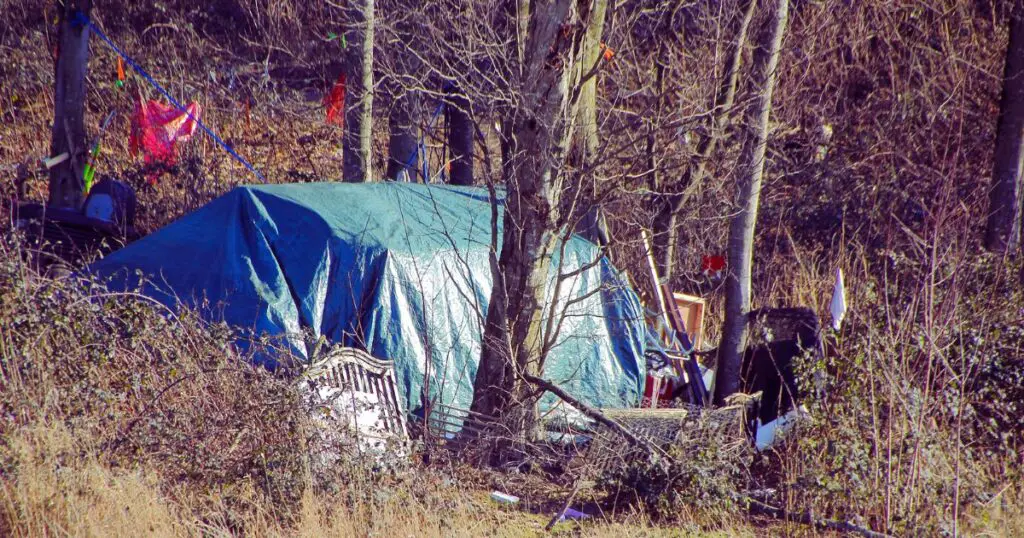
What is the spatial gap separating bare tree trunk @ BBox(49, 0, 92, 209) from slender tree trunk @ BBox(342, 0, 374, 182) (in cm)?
294

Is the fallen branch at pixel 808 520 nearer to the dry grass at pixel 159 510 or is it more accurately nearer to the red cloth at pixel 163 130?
the dry grass at pixel 159 510

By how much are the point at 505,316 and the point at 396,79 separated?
5.56 ft

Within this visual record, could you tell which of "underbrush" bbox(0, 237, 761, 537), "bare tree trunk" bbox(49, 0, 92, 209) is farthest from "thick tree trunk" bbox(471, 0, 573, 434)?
"bare tree trunk" bbox(49, 0, 92, 209)

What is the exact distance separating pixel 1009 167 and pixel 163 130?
1028cm

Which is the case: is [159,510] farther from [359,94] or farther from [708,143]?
[708,143]

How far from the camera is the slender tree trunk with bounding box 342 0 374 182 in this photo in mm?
9133

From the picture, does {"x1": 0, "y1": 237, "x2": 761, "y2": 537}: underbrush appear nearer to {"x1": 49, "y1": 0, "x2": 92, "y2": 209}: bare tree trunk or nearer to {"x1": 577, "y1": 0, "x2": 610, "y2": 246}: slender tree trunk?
{"x1": 577, "y1": 0, "x2": 610, "y2": 246}: slender tree trunk

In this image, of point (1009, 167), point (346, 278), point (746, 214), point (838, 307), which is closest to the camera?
point (346, 278)

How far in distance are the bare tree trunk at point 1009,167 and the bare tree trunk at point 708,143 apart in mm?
3632

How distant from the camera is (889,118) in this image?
12.8 meters

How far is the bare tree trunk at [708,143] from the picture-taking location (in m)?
7.34

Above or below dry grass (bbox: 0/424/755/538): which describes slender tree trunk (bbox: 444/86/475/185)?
above

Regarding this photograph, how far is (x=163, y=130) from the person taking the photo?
11773mm

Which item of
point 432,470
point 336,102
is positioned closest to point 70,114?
point 336,102
